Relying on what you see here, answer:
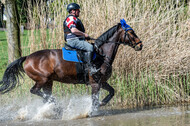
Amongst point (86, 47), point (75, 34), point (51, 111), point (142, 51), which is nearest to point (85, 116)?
point (51, 111)

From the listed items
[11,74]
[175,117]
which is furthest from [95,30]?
[175,117]

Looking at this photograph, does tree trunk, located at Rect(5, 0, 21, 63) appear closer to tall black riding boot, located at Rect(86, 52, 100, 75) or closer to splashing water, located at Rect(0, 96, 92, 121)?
splashing water, located at Rect(0, 96, 92, 121)

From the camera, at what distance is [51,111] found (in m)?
6.32

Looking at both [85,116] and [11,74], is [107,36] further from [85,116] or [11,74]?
[11,74]

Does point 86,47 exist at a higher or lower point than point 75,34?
lower

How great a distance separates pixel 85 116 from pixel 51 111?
0.81m

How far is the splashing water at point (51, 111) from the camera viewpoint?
616 cm

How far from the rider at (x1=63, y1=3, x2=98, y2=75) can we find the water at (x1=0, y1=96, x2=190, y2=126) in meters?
1.04

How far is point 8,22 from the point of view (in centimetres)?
927

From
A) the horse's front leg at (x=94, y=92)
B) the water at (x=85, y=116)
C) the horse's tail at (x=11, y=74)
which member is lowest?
the water at (x=85, y=116)

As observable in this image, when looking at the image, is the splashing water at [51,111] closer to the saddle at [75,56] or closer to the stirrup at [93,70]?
the stirrup at [93,70]

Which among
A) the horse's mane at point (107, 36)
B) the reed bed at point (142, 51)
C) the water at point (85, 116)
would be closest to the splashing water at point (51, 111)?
the water at point (85, 116)

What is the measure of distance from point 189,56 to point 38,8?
4.28 meters

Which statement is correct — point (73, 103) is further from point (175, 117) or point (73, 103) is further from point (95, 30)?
point (175, 117)
